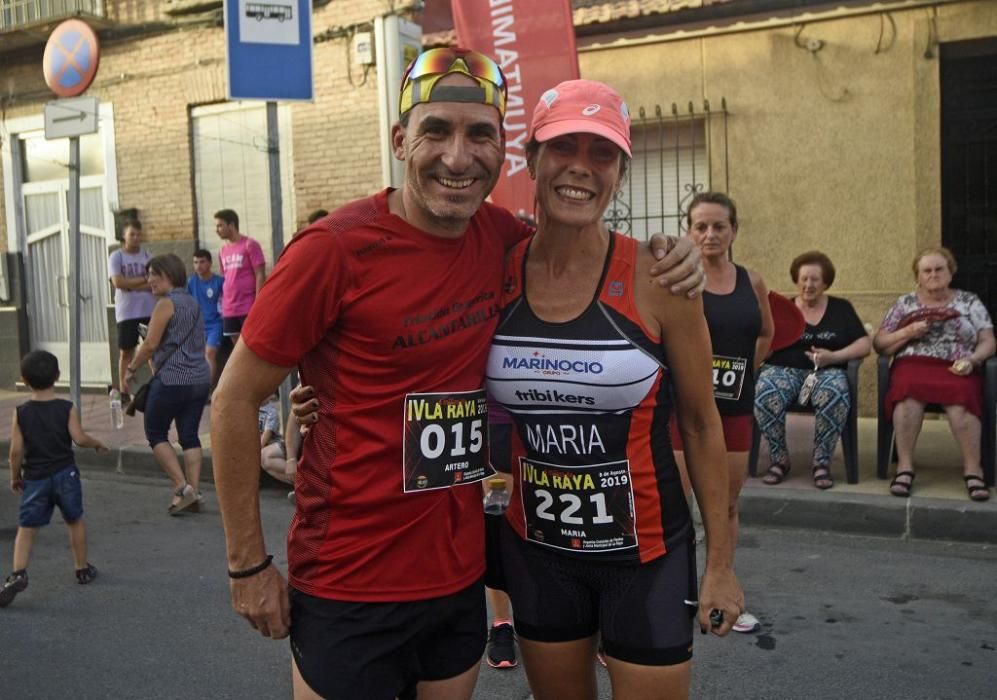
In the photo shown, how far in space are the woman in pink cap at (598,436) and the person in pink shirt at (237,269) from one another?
29.5 feet

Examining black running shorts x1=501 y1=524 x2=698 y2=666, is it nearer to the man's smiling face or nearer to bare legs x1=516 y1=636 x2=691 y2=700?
bare legs x1=516 y1=636 x2=691 y2=700

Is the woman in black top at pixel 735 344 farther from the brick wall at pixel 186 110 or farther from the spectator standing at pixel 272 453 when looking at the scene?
the brick wall at pixel 186 110

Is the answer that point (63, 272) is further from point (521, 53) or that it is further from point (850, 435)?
point (850, 435)

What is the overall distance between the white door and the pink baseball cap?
12.4 m

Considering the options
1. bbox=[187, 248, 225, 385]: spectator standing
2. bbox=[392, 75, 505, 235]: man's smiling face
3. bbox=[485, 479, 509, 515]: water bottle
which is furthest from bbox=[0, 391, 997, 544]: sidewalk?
bbox=[187, 248, 225, 385]: spectator standing

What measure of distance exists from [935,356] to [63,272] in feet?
38.5

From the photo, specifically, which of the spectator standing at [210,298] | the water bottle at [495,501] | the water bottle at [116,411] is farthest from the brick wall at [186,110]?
the water bottle at [495,501]

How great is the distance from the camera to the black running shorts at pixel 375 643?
2.19 metres

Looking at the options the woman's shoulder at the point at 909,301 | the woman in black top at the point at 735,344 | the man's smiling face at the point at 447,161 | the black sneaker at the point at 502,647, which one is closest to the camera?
the man's smiling face at the point at 447,161

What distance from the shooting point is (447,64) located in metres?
2.30

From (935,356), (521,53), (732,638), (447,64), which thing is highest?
(521,53)

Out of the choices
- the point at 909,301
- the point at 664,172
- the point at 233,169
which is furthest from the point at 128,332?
the point at 909,301

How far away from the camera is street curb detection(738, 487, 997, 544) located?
234 inches

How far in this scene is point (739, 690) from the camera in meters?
3.89
